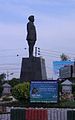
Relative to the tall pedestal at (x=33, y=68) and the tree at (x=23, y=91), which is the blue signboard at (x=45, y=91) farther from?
the tall pedestal at (x=33, y=68)

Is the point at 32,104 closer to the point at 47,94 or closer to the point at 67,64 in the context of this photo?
the point at 47,94

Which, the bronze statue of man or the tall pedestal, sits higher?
the bronze statue of man

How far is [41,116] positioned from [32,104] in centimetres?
927

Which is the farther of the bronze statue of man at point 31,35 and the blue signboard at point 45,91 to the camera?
the bronze statue of man at point 31,35

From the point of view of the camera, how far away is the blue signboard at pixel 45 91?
2538 centimetres

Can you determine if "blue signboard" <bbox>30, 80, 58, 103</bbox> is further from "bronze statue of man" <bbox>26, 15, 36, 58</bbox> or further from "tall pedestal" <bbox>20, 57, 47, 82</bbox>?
"bronze statue of man" <bbox>26, 15, 36, 58</bbox>

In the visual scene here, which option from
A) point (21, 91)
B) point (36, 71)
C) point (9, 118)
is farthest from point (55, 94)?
point (9, 118)

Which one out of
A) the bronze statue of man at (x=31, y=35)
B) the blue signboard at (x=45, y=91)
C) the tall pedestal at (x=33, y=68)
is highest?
the bronze statue of man at (x=31, y=35)

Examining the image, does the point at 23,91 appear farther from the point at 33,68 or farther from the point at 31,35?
the point at 31,35

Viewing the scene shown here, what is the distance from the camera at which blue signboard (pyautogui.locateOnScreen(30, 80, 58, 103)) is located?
25375 millimetres

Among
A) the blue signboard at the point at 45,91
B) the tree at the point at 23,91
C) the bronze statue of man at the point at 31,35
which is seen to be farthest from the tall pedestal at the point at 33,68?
the blue signboard at the point at 45,91

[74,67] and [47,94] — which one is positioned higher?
[74,67]

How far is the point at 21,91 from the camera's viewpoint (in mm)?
27031

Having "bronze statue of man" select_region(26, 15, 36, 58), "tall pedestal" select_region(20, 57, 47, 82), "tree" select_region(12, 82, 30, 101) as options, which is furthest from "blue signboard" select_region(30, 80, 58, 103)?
"bronze statue of man" select_region(26, 15, 36, 58)
